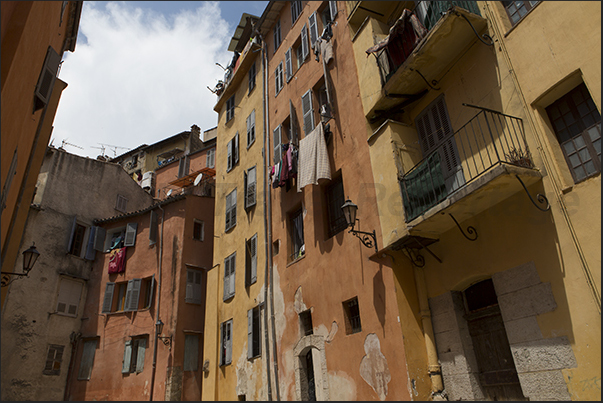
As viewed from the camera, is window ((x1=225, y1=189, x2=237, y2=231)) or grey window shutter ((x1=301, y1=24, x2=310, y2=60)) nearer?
grey window shutter ((x1=301, y1=24, x2=310, y2=60))

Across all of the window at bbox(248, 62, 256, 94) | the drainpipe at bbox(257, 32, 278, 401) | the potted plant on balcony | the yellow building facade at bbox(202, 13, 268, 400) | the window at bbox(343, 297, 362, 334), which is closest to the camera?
the potted plant on balcony

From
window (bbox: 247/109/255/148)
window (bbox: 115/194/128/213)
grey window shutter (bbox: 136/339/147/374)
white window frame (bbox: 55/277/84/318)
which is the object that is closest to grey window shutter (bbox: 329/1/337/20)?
window (bbox: 247/109/255/148)

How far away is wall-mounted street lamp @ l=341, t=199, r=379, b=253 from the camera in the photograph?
9695 millimetres

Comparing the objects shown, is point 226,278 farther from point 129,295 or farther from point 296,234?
point 129,295

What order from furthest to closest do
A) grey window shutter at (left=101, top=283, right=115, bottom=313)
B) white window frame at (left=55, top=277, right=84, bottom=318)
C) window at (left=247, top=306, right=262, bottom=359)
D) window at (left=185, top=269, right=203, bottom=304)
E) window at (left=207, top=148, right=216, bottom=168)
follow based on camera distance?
window at (left=207, top=148, right=216, bottom=168) → grey window shutter at (left=101, top=283, right=115, bottom=313) → white window frame at (left=55, top=277, right=84, bottom=318) → window at (left=185, top=269, right=203, bottom=304) → window at (left=247, top=306, right=262, bottom=359)

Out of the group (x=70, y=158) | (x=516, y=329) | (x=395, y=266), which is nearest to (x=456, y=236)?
(x=395, y=266)

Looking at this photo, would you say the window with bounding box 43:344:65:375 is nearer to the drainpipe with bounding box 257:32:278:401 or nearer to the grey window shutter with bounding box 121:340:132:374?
the grey window shutter with bounding box 121:340:132:374

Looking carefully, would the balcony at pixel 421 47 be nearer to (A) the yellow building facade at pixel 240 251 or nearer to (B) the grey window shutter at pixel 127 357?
(A) the yellow building facade at pixel 240 251

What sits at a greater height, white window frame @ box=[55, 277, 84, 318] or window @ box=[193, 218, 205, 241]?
window @ box=[193, 218, 205, 241]

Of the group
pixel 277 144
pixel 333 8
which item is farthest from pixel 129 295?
pixel 333 8

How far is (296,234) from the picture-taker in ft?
45.9

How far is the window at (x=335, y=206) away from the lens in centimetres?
1200

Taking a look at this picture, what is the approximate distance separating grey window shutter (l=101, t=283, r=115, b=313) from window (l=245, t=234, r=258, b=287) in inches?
391

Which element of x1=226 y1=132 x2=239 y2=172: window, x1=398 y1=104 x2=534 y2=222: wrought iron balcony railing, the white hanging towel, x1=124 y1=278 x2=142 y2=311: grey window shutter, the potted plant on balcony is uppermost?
x1=226 y1=132 x2=239 y2=172: window
